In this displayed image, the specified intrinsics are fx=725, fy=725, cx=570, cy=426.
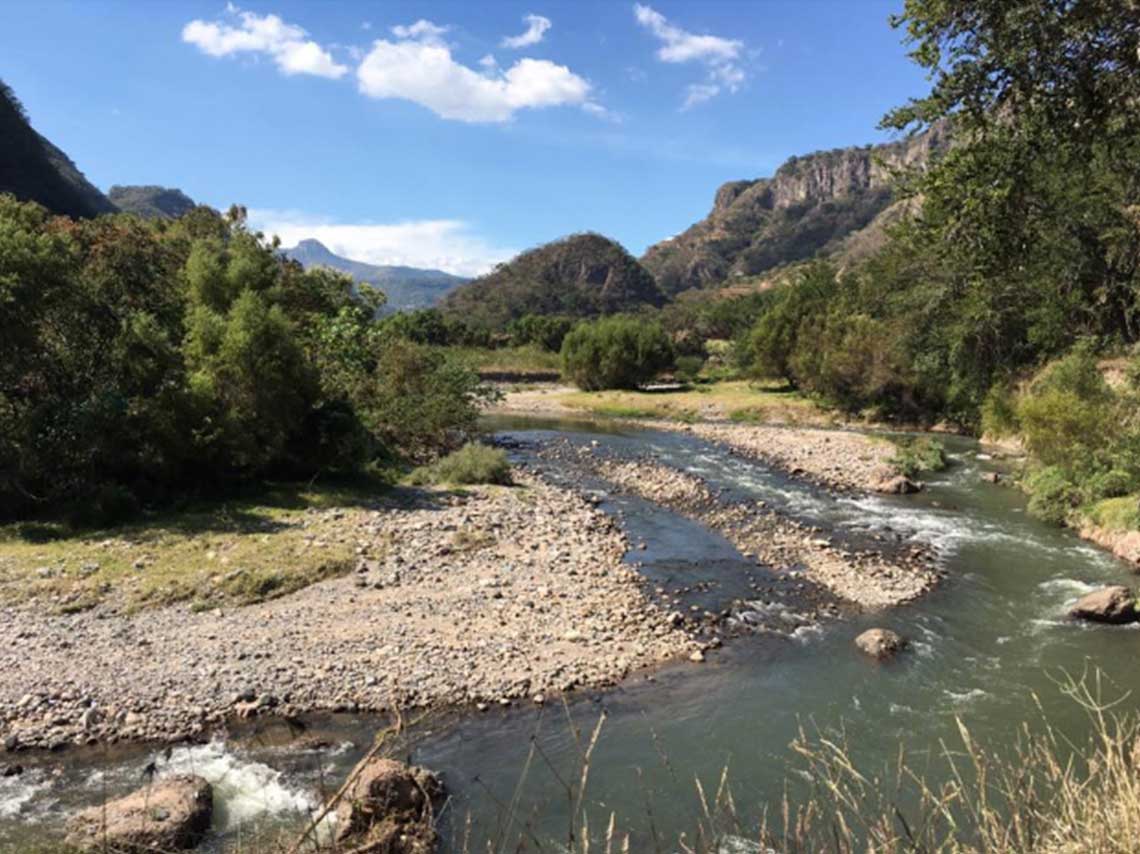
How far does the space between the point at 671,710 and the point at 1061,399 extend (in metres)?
18.9

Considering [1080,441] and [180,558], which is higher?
[1080,441]

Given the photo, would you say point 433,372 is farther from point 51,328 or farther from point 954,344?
point 954,344

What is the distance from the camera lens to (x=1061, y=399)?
2281 centimetres

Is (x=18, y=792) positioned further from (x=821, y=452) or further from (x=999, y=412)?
(x=999, y=412)

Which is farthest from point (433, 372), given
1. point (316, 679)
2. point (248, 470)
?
point (316, 679)

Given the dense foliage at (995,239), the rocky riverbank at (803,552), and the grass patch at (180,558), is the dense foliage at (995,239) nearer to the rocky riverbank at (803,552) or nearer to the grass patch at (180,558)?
the rocky riverbank at (803,552)

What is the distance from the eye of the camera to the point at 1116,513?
63.8 feet

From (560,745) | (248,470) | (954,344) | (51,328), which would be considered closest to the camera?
(560,745)

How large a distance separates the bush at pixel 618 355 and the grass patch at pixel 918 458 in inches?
1332

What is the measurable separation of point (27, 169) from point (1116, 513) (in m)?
100

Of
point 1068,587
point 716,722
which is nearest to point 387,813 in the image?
point 716,722

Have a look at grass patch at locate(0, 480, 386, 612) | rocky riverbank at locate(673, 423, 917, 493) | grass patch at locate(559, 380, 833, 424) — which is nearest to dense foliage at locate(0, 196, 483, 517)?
grass patch at locate(0, 480, 386, 612)

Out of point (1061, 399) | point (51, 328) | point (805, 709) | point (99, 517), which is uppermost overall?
point (51, 328)

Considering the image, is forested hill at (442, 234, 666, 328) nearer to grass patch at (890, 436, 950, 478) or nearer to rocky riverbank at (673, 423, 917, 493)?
rocky riverbank at (673, 423, 917, 493)
